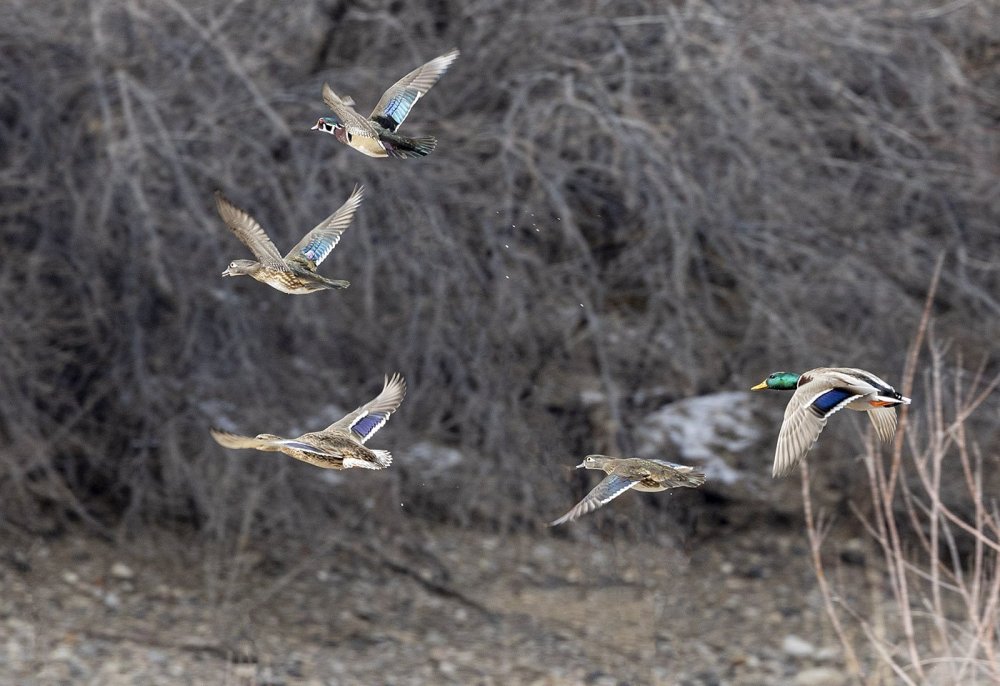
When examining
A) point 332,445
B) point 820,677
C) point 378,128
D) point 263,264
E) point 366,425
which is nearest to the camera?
point 332,445

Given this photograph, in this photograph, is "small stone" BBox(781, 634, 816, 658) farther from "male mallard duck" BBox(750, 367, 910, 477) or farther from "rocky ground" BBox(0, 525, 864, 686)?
"male mallard duck" BBox(750, 367, 910, 477)

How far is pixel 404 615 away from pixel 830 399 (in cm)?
394

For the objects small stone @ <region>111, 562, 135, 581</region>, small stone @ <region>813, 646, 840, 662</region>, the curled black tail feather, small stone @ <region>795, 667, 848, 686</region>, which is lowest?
small stone @ <region>795, 667, 848, 686</region>

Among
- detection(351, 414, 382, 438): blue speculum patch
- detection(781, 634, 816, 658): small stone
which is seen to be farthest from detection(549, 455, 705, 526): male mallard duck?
detection(781, 634, 816, 658): small stone

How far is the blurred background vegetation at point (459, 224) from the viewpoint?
490 centimetres

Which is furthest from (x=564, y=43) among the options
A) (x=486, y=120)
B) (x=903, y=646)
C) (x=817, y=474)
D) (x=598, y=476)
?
(x=903, y=646)

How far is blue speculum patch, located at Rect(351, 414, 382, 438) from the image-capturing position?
103 inches

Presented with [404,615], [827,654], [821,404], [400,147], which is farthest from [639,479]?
[827,654]

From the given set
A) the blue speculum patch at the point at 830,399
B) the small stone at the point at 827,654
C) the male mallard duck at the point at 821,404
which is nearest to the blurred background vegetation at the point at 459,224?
the small stone at the point at 827,654

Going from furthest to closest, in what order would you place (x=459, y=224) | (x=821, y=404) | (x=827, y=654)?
(x=827, y=654), (x=459, y=224), (x=821, y=404)

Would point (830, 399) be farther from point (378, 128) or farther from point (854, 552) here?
point (854, 552)

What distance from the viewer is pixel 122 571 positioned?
223 inches

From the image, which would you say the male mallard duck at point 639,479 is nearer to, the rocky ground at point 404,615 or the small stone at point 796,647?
the rocky ground at point 404,615

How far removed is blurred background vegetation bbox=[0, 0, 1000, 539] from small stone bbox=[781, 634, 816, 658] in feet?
3.11
